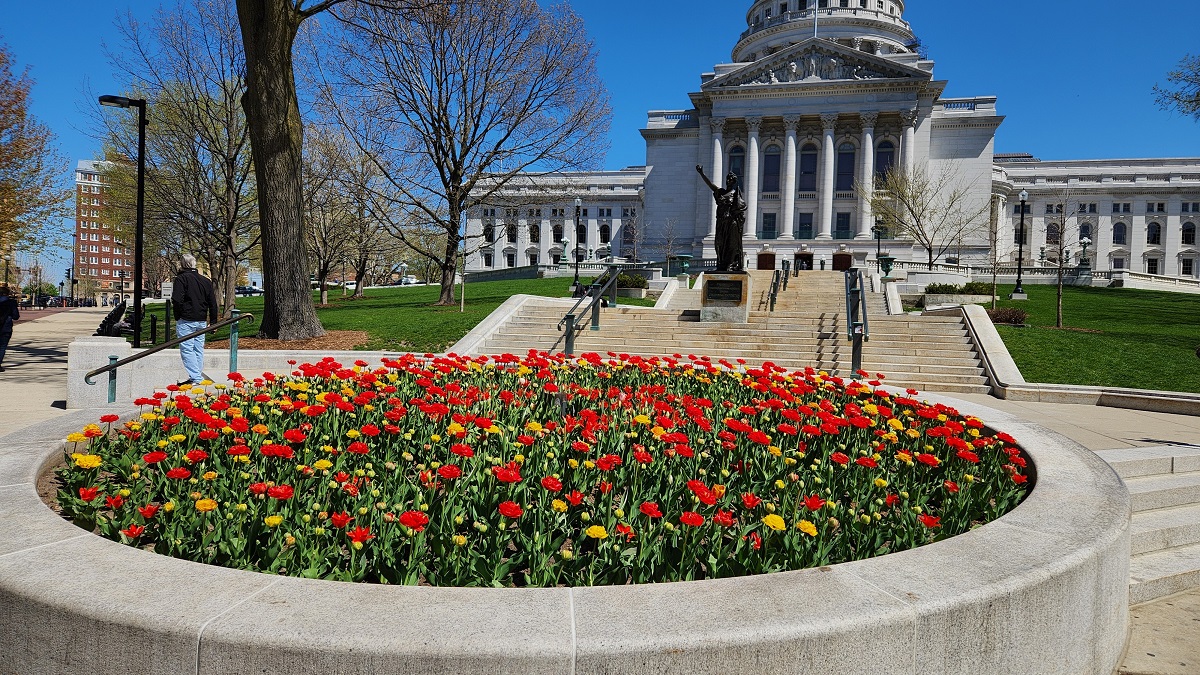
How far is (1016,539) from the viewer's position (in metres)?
3.23

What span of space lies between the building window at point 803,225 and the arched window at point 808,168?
95.9 inches

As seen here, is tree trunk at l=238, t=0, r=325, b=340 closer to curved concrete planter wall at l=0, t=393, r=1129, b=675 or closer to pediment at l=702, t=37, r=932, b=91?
curved concrete planter wall at l=0, t=393, r=1129, b=675

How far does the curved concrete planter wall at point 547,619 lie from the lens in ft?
7.00

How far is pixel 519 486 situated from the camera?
3654mm

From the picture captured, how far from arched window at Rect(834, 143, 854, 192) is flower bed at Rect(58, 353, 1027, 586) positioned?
196 feet

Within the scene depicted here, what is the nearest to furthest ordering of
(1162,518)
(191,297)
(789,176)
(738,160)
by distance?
(1162,518), (191,297), (789,176), (738,160)

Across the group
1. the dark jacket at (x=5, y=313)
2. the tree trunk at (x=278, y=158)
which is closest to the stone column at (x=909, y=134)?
the tree trunk at (x=278, y=158)

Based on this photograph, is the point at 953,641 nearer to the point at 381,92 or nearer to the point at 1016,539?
the point at 1016,539

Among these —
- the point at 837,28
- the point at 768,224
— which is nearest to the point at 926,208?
the point at 768,224

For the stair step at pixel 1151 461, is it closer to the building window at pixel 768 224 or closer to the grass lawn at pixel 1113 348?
the grass lawn at pixel 1113 348

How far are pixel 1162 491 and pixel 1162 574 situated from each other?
4.85 feet

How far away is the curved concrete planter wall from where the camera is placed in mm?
2135

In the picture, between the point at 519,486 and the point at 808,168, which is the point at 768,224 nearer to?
the point at 808,168

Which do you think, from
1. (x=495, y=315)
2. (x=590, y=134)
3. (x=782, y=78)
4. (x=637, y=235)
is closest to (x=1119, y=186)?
(x=782, y=78)
